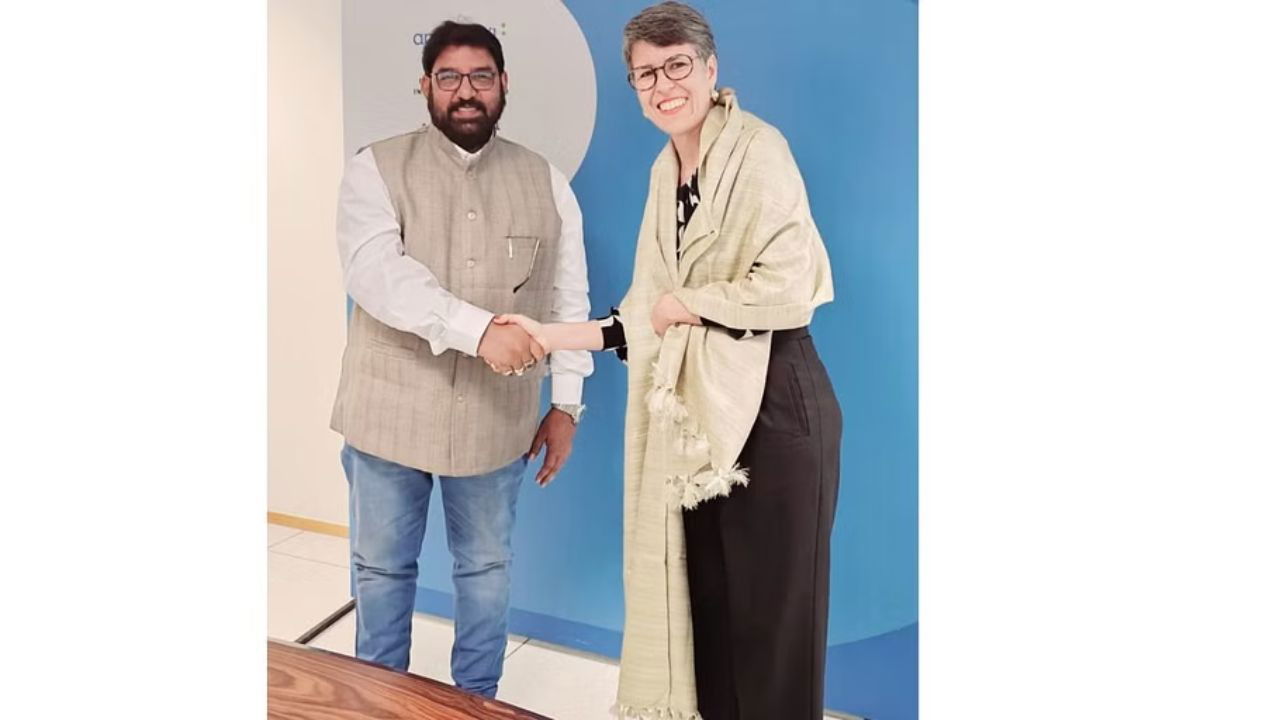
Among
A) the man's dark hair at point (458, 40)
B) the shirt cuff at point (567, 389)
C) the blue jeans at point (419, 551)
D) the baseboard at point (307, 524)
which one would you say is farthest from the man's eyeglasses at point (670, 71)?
the baseboard at point (307, 524)

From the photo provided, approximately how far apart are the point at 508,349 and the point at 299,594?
2.19 ft

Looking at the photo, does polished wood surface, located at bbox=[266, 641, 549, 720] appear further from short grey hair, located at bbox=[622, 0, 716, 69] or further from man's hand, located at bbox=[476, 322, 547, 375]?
short grey hair, located at bbox=[622, 0, 716, 69]

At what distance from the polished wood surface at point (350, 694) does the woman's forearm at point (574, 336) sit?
905 millimetres

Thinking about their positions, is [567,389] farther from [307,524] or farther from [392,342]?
[307,524]

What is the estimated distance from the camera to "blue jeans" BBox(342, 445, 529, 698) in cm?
195

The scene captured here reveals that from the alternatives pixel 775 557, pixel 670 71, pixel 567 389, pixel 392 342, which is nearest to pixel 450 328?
pixel 392 342

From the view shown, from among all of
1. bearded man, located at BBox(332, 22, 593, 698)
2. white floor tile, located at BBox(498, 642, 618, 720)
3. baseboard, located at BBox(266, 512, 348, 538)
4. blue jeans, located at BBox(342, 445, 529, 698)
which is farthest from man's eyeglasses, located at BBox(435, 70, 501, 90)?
white floor tile, located at BBox(498, 642, 618, 720)

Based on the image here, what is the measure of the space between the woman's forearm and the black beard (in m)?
0.39

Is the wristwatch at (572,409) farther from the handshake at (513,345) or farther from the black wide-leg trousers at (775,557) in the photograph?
the black wide-leg trousers at (775,557)
